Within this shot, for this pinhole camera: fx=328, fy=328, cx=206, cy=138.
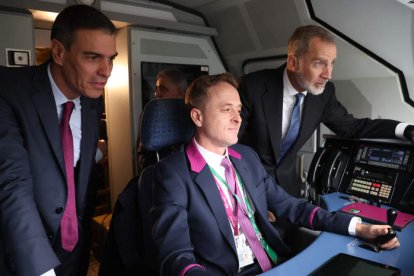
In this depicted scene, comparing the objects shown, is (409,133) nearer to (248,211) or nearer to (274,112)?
(274,112)

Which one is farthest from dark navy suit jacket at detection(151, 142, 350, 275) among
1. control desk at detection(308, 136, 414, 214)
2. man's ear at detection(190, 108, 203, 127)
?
control desk at detection(308, 136, 414, 214)

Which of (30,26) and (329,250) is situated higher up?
(30,26)

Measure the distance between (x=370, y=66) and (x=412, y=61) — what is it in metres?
0.34

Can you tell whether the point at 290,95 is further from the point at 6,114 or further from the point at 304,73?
the point at 6,114

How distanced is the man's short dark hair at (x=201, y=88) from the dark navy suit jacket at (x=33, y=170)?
548 millimetres

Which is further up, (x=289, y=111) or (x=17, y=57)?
(x=17, y=57)

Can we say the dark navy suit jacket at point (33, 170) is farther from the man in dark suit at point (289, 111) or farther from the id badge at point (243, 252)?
the man in dark suit at point (289, 111)

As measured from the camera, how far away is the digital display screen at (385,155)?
6.29 feet

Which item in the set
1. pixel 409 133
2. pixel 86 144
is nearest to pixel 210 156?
pixel 86 144

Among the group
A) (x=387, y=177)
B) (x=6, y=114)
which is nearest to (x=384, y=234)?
(x=387, y=177)

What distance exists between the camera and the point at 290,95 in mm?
2244

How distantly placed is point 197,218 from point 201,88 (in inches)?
25.0

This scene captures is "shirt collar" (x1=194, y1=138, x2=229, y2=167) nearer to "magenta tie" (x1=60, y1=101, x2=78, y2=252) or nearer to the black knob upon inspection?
"magenta tie" (x1=60, y1=101, x2=78, y2=252)

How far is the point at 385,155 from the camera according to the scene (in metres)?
1.98
